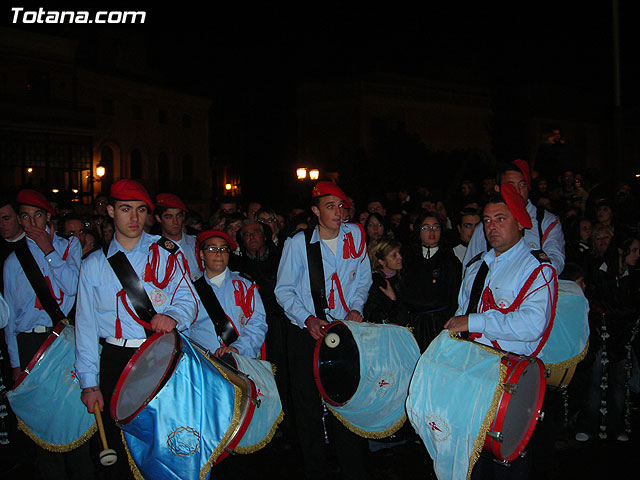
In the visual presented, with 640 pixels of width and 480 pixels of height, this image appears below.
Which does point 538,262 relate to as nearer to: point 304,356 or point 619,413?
point 304,356

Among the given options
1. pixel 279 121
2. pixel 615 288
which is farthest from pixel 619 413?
pixel 279 121

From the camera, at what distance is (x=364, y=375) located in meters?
4.33

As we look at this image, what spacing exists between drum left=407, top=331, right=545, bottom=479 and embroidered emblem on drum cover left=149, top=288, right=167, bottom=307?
1.87 meters

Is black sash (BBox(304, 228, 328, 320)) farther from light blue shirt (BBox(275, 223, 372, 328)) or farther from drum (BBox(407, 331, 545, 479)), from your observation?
drum (BBox(407, 331, 545, 479))

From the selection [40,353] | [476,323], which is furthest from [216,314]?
[476,323]

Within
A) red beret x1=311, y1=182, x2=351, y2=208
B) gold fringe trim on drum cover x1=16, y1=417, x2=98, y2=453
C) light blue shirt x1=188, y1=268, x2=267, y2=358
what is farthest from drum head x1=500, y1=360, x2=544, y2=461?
gold fringe trim on drum cover x1=16, y1=417, x2=98, y2=453

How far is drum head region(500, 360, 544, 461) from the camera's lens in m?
3.43

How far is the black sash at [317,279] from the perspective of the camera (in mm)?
5105

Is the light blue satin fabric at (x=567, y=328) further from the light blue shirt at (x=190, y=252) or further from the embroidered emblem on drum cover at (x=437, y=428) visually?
the light blue shirt at (x=190, y=252)

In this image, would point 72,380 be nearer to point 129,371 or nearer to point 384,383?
point 129,371

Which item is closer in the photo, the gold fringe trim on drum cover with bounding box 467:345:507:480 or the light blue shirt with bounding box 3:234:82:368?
the gold fringe trim on drum cover with bounding box 467:345:507:480

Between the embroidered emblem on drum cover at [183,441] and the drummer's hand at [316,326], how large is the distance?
154cm

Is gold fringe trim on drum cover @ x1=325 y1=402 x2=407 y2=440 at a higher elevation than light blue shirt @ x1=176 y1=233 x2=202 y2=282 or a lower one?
lower

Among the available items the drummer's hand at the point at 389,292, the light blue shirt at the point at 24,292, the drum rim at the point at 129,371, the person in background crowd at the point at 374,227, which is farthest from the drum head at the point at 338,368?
the person in background crowd at the point at 374,227
